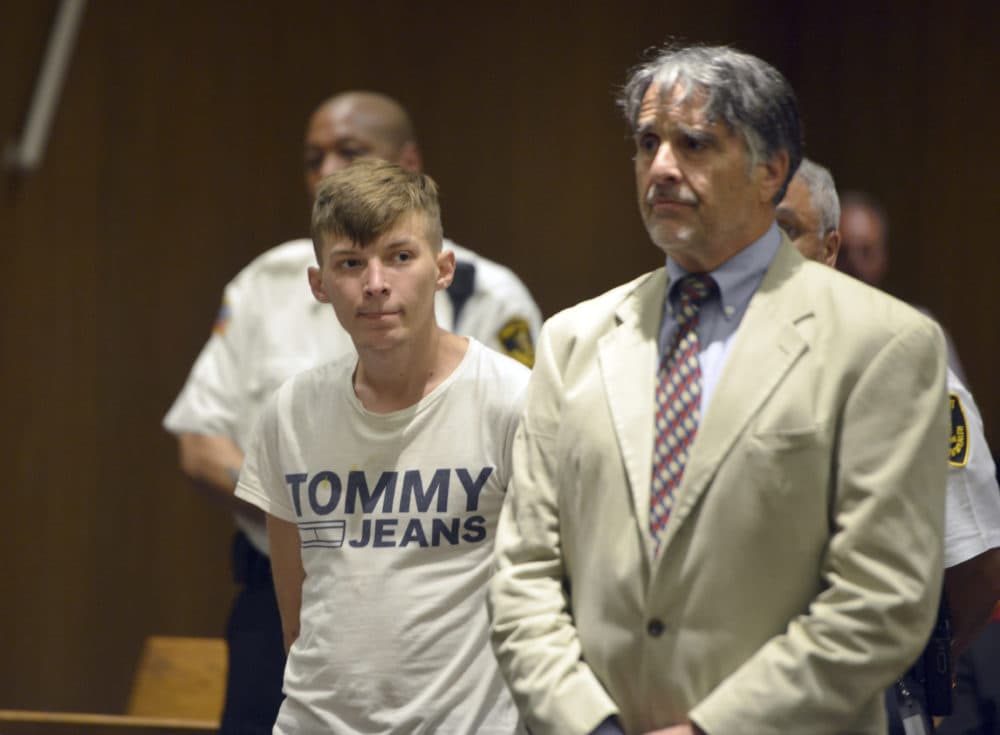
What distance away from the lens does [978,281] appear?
4160mm

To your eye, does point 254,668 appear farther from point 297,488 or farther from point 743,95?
point 743,95

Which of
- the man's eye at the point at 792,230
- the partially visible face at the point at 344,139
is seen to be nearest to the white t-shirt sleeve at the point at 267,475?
the man's eye at the point at 792,230

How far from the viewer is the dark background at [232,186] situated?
4293mm

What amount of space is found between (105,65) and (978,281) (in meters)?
2.62

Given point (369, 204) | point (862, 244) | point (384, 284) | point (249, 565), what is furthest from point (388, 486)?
point (862, 244)

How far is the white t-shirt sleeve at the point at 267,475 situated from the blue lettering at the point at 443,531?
0.84 feet

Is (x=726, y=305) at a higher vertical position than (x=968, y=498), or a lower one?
higher

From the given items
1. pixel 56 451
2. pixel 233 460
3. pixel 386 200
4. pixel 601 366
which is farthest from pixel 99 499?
pixel 601 366

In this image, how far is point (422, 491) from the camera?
7.07ft

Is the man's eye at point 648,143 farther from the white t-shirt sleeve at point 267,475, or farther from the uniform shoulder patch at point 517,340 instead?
the uniform shoulder patch at point 517,340

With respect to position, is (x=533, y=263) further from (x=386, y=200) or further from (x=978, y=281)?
(x=386, y=200)

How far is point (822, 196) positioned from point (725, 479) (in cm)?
93

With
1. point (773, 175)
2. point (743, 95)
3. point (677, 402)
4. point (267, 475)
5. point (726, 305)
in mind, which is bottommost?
point (267, 475)

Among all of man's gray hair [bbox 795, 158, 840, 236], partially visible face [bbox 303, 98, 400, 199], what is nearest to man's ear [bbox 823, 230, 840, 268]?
man's gray hair [bbox 795, 158, 840, 236]
